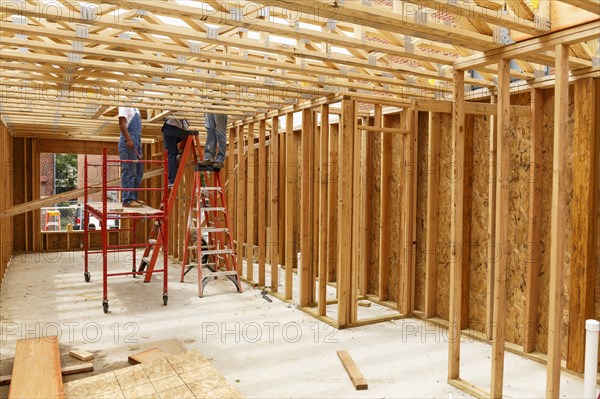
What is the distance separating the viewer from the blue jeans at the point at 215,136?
631 cm

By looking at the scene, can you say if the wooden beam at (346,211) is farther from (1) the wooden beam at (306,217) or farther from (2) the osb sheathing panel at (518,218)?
(2) the osb sheathing panel at (518,218)

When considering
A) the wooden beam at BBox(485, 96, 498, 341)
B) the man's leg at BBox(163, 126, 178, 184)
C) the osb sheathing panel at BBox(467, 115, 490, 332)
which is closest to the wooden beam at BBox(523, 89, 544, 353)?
the wooden beam at BBox(485, 96, 498, 341)

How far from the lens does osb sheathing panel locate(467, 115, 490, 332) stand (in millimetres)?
4449

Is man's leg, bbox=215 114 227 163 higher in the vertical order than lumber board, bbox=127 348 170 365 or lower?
higher

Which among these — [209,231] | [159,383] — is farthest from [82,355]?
[209,231]

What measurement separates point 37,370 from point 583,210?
4.29 meters

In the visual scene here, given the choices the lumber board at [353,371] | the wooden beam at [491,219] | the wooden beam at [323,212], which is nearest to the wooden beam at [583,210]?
the wooden beam at [491,219]

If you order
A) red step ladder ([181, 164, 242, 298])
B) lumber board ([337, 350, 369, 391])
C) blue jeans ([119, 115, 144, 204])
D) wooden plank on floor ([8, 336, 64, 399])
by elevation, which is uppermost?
blue jeans ([119, 115, 144, 204])

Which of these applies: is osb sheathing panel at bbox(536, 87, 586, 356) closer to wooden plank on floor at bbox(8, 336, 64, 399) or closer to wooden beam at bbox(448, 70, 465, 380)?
wooden beam at bbox(448, 70, 465, 380)

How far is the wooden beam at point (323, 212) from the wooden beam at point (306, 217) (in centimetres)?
26

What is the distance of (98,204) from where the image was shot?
7.57m

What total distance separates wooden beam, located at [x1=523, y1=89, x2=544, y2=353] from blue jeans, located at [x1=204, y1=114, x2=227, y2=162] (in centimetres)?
396

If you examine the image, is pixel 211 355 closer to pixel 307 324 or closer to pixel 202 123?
pixel 307 324

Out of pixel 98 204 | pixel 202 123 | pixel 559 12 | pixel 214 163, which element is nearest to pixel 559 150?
pixel 559 12
